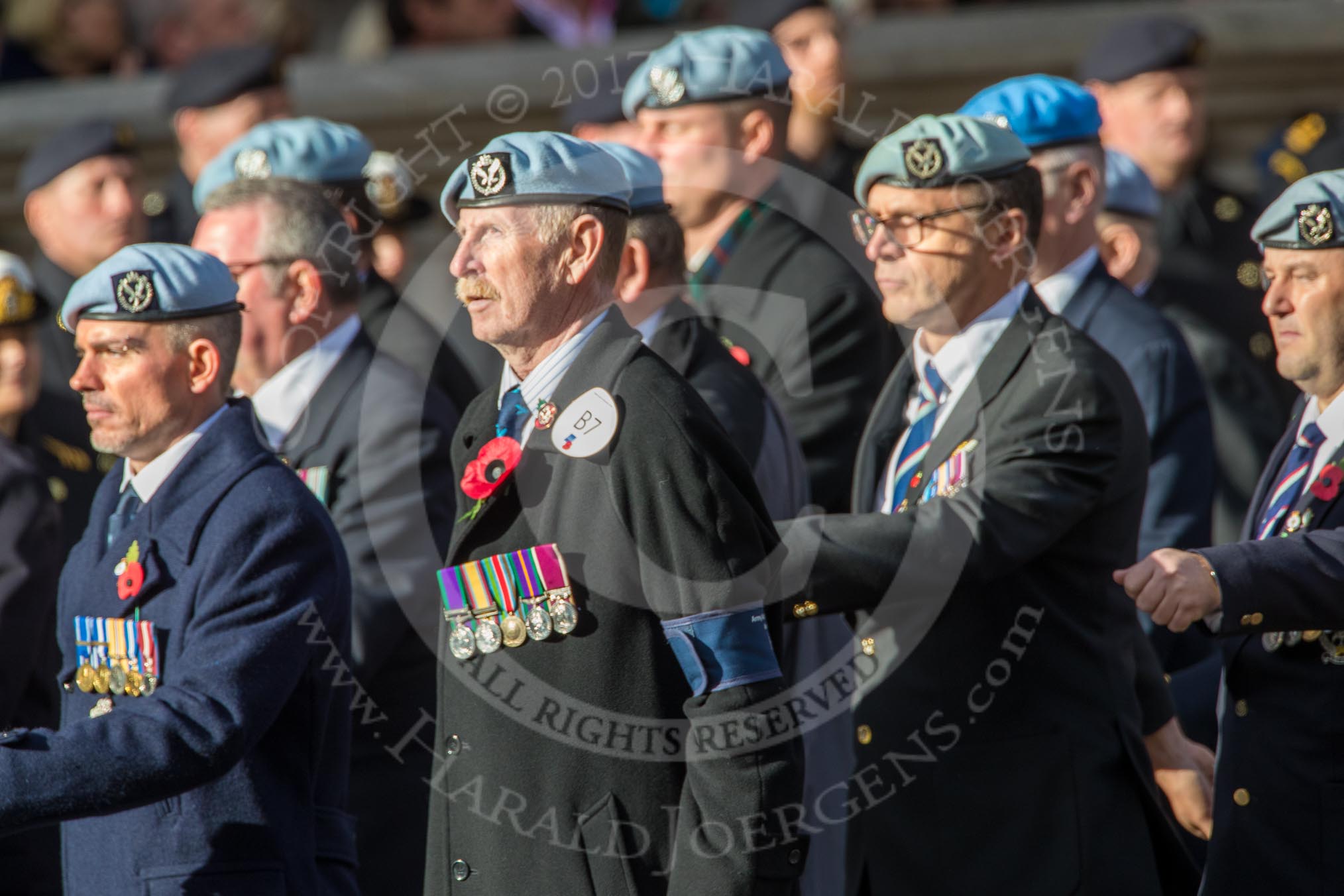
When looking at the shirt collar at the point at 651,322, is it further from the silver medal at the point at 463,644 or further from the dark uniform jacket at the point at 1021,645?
the silver medal at the point at 463,644

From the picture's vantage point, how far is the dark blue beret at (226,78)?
24.8ft

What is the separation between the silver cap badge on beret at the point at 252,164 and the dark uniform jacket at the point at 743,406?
167cm

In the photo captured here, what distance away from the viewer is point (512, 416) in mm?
3701

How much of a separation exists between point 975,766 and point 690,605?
1240 millimetres

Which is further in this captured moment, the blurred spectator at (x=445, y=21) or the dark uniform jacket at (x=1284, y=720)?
the blurred spectator at (x=445, y=21)

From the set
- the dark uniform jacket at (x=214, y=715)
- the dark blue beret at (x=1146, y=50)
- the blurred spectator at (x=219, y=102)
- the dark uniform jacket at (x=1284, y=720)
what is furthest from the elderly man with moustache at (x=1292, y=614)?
the blurred spectator at (x=219, y=102)

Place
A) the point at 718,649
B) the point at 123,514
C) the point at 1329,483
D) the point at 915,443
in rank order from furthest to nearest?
the point at 915,443, the point at 1329,483, the point at 123,514, the point at 718,649

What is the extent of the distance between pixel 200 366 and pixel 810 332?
2034mm

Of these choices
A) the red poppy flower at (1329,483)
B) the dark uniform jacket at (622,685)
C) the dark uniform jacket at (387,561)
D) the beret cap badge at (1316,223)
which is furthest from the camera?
the dark uniform jacket at (387,561)

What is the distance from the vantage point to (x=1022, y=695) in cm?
431

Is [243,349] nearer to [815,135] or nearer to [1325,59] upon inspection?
[815,135]

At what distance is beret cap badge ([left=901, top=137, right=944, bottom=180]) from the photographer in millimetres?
4500

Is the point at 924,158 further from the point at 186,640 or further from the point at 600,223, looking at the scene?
the point at 186,640

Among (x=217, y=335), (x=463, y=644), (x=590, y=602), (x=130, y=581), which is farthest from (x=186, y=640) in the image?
(x=590, y=602)
